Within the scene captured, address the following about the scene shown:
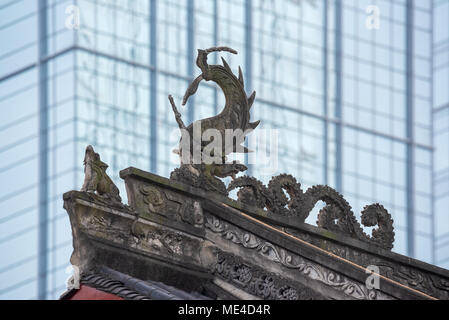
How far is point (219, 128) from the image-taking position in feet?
145

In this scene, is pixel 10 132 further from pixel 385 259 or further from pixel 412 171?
pixel 385 259

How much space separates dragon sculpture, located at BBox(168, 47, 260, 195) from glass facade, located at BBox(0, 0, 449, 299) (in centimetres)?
6366

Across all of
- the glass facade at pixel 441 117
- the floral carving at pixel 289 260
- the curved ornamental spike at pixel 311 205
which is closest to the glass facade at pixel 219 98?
the glass facade at pixel 441 117

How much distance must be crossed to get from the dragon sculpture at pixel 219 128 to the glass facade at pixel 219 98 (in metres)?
63.7

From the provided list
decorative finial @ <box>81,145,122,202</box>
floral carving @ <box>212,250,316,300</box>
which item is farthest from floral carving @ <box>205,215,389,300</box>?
decorative finial @ <box>81,145,122,202</box>

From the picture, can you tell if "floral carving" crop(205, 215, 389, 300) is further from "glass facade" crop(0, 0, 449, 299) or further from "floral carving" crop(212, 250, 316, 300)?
"glass facade" crop(0, 0, 449, 299)

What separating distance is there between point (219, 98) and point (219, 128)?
77703mm

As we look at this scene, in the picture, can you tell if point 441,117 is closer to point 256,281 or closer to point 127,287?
point 256,281

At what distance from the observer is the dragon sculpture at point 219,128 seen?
4288 centimetres

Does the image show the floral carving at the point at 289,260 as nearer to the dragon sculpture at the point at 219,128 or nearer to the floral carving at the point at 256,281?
the floral carving at the point at 256,281

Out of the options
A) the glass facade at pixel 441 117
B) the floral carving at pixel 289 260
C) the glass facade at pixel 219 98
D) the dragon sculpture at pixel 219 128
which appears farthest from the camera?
the glass facade at pixel 441 117

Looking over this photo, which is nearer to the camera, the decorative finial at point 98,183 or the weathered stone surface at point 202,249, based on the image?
the weathered stone surface at point 202,249

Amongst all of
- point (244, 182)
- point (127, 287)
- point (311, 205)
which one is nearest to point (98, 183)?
point (127, 287)

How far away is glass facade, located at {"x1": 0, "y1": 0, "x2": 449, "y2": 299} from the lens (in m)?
116
